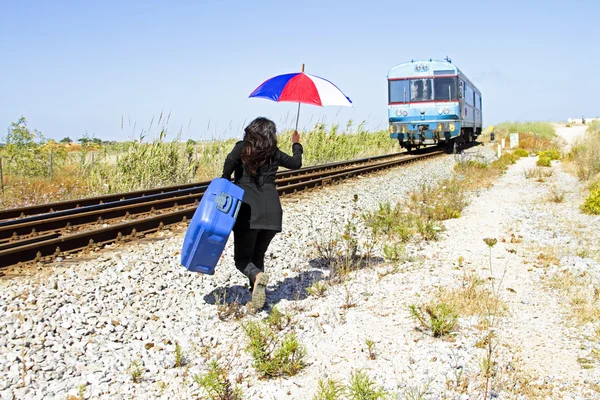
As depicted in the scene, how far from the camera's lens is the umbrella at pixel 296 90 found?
18.4 feet

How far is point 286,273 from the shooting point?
6.50m

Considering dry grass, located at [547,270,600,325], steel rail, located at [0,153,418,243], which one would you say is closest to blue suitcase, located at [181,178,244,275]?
dry grass, located at [547,270,600,325]

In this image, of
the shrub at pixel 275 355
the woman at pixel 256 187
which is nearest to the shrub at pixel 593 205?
the woman at pixel 256 187

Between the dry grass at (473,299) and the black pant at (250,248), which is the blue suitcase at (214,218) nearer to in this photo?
the black pant at (250,248)

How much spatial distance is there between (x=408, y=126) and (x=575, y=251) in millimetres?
15118

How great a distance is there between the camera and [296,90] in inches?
222

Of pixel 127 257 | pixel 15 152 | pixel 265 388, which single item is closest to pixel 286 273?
pixel 127 257

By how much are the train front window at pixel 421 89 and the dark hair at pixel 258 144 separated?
696 inches

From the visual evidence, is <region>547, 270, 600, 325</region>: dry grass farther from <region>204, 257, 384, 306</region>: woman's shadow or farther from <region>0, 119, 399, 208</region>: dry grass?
<region>0, 119, 399, 208</region>: dry grass

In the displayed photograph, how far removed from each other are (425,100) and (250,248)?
17667 mm

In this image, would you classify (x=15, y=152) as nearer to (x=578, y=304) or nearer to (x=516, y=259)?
(x=516, y=259)

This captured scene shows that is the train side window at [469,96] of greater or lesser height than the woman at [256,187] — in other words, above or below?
above

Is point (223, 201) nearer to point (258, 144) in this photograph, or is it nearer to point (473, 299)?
point (258, 144)

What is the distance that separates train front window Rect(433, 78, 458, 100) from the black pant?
17361 millimetres
